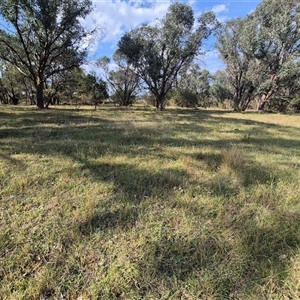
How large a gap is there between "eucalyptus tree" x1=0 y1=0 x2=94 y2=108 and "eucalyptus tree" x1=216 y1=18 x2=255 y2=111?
1319 centimetres

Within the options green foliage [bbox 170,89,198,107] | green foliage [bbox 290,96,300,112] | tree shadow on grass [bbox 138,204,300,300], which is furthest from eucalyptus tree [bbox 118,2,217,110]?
tree shadow on grass [bbox 138,204,300,300]

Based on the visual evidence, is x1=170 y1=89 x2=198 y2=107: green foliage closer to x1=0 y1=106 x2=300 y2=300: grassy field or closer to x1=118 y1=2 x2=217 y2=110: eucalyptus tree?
x1=118 y1=2 x2=217 y2=110: eucalyptus tree

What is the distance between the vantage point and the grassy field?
1465 mm

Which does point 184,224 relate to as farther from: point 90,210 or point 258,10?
point 258,10

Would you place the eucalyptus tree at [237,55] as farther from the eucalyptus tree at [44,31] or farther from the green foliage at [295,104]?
the eucalyptus tree at [44,31]

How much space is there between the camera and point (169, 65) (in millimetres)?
18266

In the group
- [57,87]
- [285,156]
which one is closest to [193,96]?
[57,87]

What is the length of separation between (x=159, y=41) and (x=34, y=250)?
1809 centimetres

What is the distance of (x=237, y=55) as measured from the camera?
21109mm

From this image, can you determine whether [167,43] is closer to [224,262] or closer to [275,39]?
[275,39]

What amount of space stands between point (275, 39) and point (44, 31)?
1781 cm

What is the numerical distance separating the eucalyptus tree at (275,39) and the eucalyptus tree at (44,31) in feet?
45.7

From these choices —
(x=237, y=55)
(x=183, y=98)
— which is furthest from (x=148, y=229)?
(x=183, y=98)

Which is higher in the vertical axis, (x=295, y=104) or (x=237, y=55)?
(x=237, y=55)
